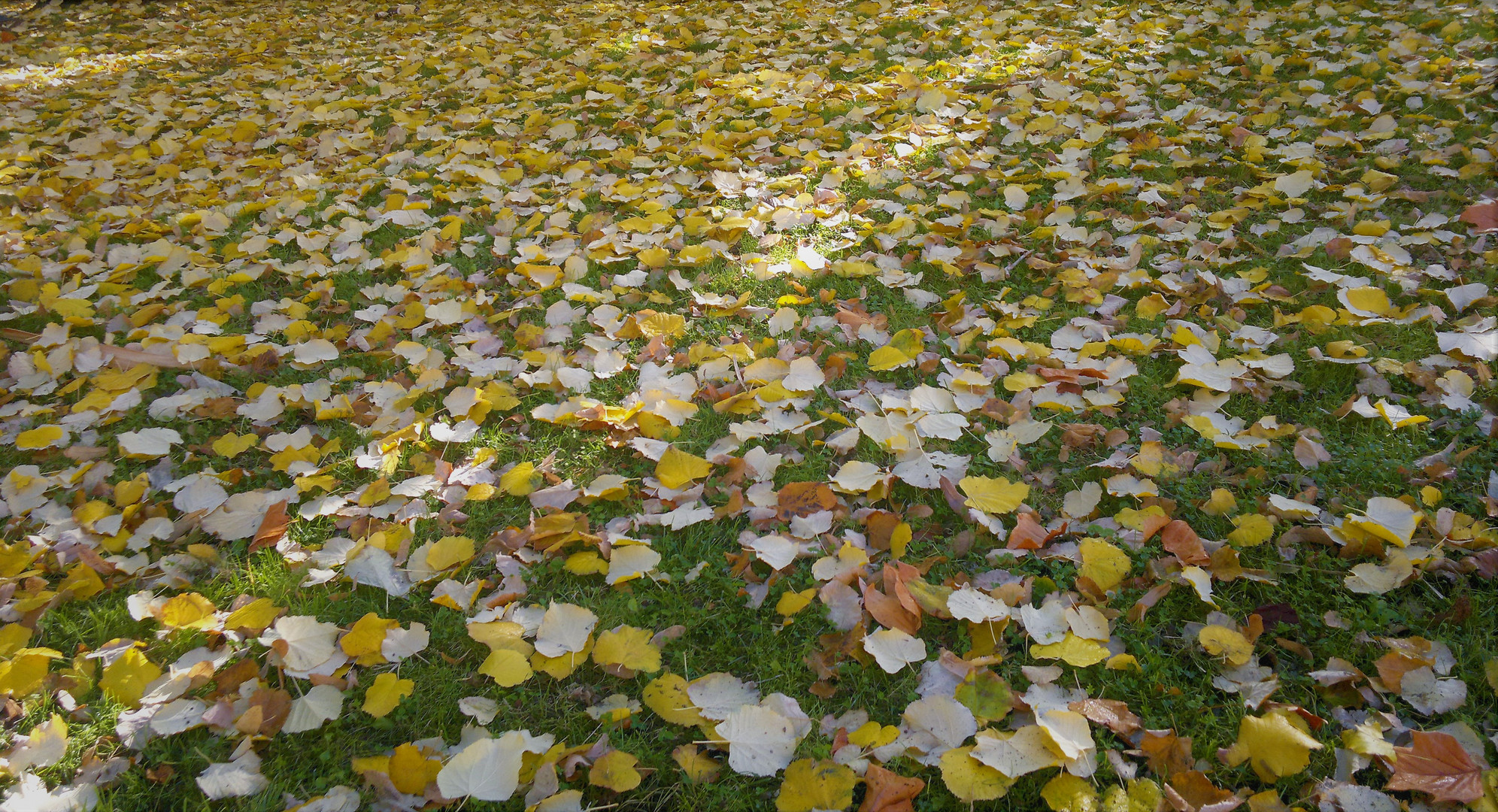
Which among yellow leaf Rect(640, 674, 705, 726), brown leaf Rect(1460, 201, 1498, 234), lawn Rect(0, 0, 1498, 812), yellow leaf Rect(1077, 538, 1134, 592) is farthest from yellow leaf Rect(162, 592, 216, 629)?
brown leaf Rect(1460, 201, 1498, 234)

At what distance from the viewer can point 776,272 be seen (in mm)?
2965

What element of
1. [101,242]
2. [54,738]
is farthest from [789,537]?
[101,242]

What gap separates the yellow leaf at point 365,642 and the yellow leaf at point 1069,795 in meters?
1.35

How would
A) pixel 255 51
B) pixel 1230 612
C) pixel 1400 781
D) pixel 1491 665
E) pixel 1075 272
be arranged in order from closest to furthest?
pixel 1400 781
pixel 1491 665
pixel 1230 612
pixel 1075 272
pixel 255 51

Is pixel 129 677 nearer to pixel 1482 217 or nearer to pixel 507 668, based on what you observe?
pixel 507 668

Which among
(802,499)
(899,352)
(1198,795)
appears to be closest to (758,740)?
(802,499)

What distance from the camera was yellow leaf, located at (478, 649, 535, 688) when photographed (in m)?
1.66

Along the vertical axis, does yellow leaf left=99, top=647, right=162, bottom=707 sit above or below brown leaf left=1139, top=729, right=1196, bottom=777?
below

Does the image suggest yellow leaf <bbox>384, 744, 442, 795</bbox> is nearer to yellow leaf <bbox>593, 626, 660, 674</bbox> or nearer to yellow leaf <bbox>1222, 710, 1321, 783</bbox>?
yellow leaf <bbox>593, 626, 660, 674</bbox>

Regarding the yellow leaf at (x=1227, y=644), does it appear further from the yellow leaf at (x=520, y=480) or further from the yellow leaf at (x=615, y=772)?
the yellow leaf at (x=520, y=480)

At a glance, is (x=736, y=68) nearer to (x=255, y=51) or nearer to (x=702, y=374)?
(x=702, y=374)

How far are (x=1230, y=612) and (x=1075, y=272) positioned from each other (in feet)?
4.38

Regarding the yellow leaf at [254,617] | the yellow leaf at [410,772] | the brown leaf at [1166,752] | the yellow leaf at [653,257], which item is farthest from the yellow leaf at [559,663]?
the yellow leaf at [653,257]

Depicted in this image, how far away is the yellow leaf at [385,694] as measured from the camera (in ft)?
5.33
